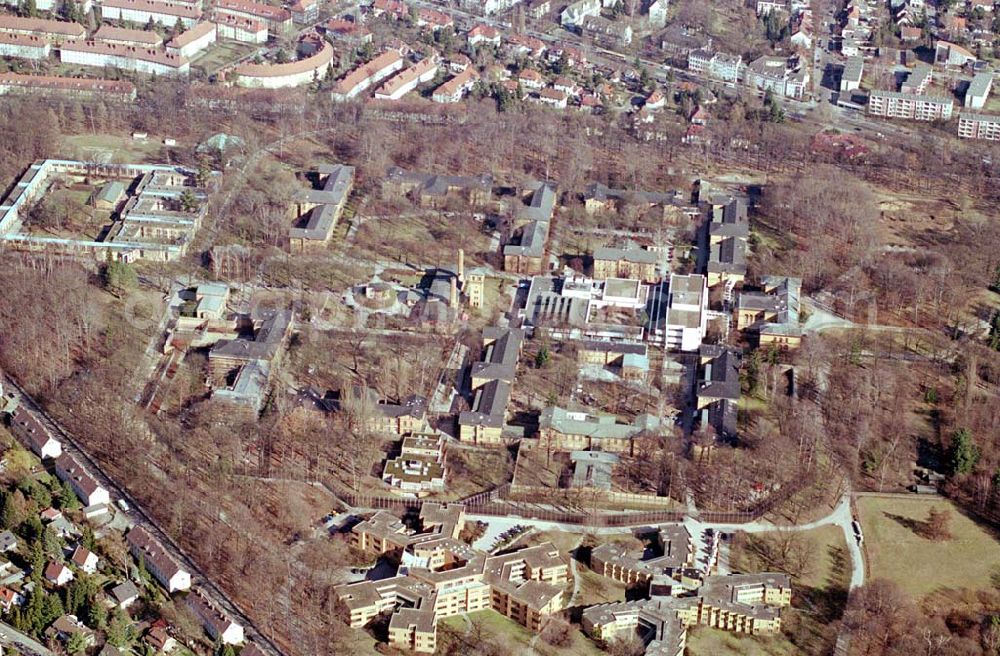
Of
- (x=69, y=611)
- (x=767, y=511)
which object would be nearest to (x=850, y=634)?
(x=767, y=511)

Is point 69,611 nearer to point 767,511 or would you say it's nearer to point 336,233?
point 767,511

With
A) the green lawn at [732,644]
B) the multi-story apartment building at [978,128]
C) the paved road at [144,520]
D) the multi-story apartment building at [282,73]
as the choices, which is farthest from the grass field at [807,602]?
the multi-story apartment building at [282,73]

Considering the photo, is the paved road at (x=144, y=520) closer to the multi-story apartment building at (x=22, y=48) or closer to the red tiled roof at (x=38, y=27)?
the multi-story apartment building at (x=22, y=48)

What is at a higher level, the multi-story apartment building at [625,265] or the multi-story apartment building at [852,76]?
the multi-story apartment building at [852,76]

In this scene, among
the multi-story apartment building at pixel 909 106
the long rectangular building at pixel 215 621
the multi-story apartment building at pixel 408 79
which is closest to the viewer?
the long rectangular building at pixel 215 621

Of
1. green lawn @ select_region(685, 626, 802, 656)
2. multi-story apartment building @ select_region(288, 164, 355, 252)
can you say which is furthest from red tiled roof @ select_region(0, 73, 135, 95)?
green lawn @ select_region(685, 626, 802, 656)

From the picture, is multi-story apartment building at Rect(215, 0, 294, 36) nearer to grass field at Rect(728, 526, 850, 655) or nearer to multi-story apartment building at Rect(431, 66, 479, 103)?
multi-story apartment building at Rect(431, 66, 479, 103)

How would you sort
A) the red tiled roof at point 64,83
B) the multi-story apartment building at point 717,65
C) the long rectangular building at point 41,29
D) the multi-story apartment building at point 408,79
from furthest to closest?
1. the multi-story apartment building at point 717,65
2. the long rectangular building at point 41,29
3. the multi-story apartment building at point 408,79
4. the red tiled roof at point 64,83
